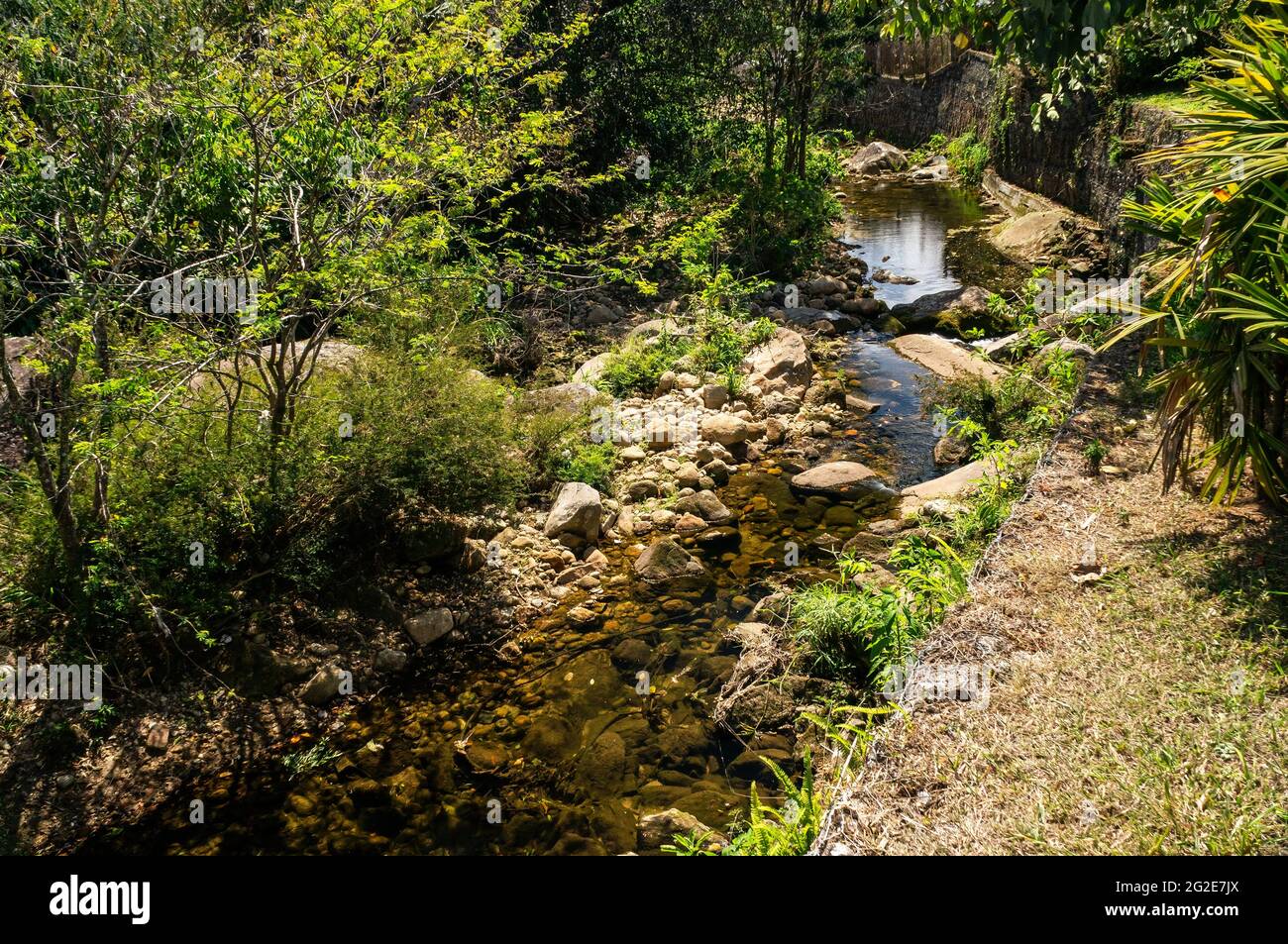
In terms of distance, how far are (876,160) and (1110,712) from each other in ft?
79.5

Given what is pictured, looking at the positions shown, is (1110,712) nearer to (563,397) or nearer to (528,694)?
(528,694)

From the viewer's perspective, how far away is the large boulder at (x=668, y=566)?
691cm

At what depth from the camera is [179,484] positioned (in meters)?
5.31

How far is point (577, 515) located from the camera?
7.25 m

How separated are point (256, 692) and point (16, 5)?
4374 mm

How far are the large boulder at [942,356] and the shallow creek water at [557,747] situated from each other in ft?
12.5

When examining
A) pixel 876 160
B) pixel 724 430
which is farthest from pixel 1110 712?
pixel 876 160

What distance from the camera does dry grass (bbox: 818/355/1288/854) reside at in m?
2.99

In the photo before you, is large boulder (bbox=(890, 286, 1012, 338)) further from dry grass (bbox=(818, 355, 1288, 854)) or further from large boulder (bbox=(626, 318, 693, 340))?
dry grass (bbox=(818, 355, 1288, 854))

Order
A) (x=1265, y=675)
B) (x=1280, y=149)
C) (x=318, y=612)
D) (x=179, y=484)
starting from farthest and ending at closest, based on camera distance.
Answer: (x=318, y=612) → (x=179, y=484) → (x=1280, y=149) → (x=1265, y=675)

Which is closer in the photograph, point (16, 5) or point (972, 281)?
point (16, 5)

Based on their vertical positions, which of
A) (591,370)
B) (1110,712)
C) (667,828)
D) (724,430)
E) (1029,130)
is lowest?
(667,828)

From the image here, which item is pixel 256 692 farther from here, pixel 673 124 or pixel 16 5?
pixel 673 124
